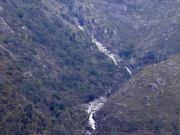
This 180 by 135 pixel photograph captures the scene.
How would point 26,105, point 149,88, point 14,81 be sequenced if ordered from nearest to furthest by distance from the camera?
point 26,105
point 14,81
point 149,88

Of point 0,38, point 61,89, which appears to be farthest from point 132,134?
point 0,38

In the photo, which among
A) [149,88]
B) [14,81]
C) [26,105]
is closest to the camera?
[26,105]

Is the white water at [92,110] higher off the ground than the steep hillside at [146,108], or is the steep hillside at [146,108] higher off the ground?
the steep hillside at [146,108]

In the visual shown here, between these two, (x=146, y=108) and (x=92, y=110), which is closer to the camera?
(x=146, y=108)

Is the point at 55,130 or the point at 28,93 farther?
the point at 28,93

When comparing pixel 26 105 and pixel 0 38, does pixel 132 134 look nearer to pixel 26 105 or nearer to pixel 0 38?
pixel 26 105

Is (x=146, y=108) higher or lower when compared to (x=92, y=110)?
higher

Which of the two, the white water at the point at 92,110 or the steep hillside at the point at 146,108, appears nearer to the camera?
the steep hillside at the point at 146,108

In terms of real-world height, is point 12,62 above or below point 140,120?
above
